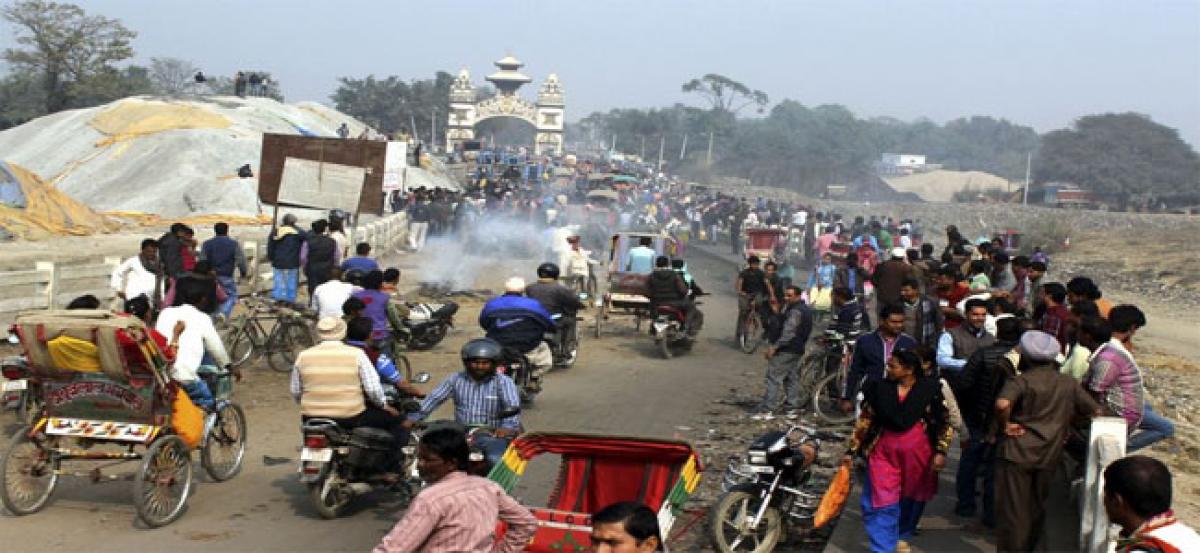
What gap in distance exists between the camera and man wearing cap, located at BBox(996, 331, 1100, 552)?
6.81m

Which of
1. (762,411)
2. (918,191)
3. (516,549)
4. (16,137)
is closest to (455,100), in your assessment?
(918,191)

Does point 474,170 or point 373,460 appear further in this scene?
point 474,170

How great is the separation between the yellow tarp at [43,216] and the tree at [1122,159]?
199 feet

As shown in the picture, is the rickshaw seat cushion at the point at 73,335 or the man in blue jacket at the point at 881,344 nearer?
the rickshaw seat cushion at the point at 73,335

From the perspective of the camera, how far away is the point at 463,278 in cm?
2548

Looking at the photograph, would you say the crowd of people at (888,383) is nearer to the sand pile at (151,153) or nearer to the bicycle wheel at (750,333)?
the bicycle wheel at (750,333)

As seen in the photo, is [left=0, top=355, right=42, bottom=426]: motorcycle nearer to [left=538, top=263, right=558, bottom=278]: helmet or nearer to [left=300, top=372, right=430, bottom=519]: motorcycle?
[left=300, top=372, right=430, bottom=519]: motorcycle

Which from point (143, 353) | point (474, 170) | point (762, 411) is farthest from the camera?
point (474, 170)

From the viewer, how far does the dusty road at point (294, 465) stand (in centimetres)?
770

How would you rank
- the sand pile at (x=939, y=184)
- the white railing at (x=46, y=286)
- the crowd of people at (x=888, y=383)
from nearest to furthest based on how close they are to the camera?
the crowd of people at (x=888, y=383) → the white railing at (x=46, y=286) → the sand pile at (x=939, y=184)

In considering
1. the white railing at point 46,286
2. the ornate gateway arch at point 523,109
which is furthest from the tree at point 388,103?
the white railing at point 46,286

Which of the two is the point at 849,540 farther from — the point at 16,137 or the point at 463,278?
the point at 16,137

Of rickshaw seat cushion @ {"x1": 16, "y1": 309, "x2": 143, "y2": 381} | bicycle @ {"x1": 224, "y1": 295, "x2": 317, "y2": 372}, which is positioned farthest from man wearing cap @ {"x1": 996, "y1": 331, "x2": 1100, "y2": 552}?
bicycle @ {"x1": 224, "y1": 295, "x2": 317, "y2": 372}

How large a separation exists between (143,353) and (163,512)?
1106mm
